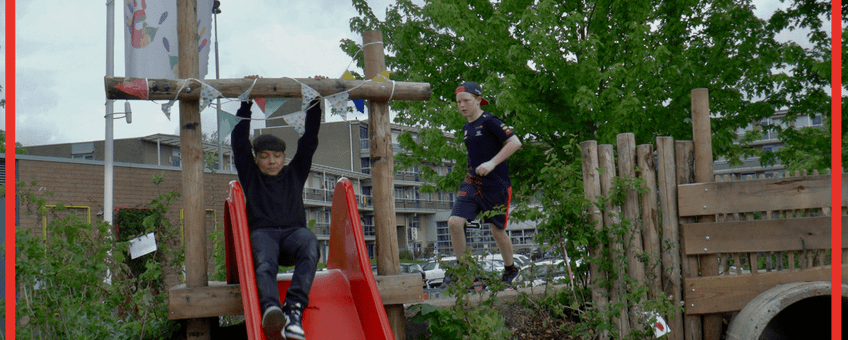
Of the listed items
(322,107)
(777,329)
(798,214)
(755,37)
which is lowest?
(777,329)

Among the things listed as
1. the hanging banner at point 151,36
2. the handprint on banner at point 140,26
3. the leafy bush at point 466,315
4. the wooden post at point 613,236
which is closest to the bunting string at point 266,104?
the leafy bush at point 466,315

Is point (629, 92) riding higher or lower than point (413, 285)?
higher

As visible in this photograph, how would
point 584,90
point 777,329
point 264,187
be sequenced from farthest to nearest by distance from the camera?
1. point 584,90
2. point 777,329
3. point 264,187

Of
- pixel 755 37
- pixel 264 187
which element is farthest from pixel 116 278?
pixel 755 37

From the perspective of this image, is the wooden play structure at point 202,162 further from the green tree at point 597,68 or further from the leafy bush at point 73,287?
the green tree at point 597,68

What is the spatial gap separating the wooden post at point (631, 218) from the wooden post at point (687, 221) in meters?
0.40

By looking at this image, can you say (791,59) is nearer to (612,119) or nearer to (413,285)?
(612,119)

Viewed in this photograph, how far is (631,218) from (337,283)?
8.58ft

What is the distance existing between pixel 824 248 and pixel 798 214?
0.35 metres

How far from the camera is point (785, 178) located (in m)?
5.58

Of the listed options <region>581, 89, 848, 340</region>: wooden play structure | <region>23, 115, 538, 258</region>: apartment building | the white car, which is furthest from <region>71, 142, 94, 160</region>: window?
<region>581, 89, 848, 340</region>: wooden play structure

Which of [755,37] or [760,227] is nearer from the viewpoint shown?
[760,227]

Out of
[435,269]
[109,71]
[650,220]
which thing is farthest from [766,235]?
[435,269]

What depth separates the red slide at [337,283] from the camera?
4223mm
